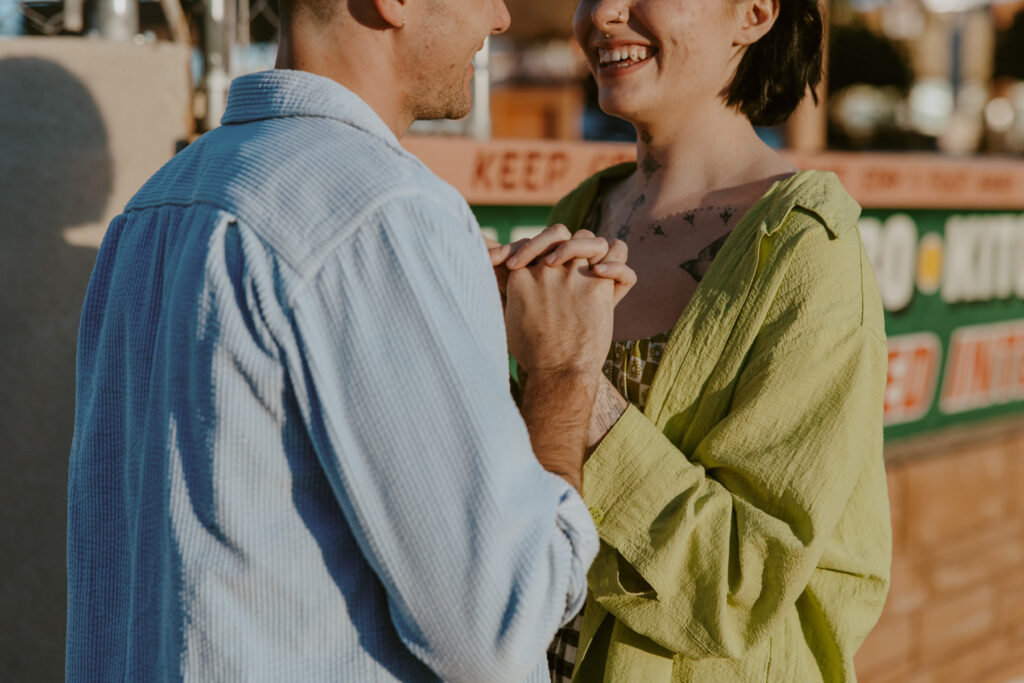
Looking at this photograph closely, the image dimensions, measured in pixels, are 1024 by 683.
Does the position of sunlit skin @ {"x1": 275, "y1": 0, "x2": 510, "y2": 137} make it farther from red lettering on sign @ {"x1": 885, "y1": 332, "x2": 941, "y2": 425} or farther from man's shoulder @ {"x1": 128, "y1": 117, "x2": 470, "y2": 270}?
red lettering on sign @ {"x1": 885, "y1": 332, "x2": 941, "y2": 425}

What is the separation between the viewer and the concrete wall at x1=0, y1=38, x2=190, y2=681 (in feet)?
7.58

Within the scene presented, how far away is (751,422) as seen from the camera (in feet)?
5.13

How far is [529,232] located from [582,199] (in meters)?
0.93

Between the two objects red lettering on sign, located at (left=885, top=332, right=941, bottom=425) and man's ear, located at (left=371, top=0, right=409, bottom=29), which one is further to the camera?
red lettering on sign, located at (left=885, top=332, right=941, bottom=425)

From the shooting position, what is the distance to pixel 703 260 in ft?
6.10

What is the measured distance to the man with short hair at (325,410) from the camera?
1060 mm

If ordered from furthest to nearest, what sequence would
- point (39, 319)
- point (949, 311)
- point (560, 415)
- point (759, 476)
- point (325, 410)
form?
point (949, 311), point (39, 319), point (759, 476), point (560, 415), point (325, 410)

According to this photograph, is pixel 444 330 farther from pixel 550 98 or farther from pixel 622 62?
pixel 550 98

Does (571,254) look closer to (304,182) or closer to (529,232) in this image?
(304,182)

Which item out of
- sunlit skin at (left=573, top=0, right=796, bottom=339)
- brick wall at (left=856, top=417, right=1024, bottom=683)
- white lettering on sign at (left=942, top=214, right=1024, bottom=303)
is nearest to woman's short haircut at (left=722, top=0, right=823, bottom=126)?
sunlit skin at (left=573, top=0, right=796, bottom=339)

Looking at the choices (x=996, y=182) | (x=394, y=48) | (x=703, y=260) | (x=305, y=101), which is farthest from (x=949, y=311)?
(x=305, y=101)

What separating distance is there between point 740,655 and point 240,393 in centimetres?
94

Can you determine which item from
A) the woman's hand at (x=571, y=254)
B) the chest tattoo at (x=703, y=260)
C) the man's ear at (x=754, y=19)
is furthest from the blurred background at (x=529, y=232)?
the woman's hand at (x=571, y=254)

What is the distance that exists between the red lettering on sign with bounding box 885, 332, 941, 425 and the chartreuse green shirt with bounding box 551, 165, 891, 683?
2758mm
